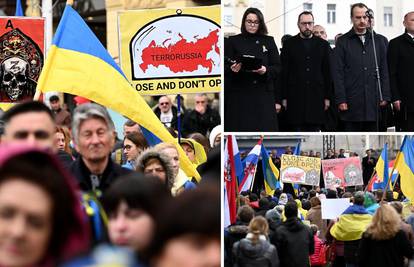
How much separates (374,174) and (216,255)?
271 inches

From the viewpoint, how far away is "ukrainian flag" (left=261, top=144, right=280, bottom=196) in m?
9.50

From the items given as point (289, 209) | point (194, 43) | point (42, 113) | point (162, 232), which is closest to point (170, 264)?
point (162, 232)

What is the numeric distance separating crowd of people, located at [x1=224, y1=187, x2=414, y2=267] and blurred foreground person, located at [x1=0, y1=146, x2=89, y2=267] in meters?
5.39

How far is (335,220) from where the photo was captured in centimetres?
941

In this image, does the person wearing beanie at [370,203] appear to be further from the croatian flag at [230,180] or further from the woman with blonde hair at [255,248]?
the croatian flag at [230,180]

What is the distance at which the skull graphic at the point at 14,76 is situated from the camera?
10.6 m

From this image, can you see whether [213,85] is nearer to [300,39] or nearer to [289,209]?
[289,209]

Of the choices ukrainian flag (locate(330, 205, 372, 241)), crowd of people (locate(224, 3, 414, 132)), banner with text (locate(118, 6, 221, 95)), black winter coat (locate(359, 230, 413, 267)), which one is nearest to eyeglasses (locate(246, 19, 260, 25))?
crowd of people (locate(224, 3, 414, 132))

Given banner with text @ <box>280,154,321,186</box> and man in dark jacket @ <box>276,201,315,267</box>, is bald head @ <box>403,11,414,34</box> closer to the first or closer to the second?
banner with text @ <box>280,154,321,186</box>

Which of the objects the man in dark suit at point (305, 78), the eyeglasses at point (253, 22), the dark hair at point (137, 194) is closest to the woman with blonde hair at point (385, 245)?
the man in dark suit at point (305, 78)

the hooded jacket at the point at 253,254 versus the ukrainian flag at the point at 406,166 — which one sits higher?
the ukrainian flag at the point at 406,166

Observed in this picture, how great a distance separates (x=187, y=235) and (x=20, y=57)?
8195mm

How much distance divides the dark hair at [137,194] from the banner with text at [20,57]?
6896 mm

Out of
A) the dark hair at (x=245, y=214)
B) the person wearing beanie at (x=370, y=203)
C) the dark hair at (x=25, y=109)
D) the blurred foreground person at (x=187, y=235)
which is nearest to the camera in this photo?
the blurred foreground person at (x=187, y=235)
